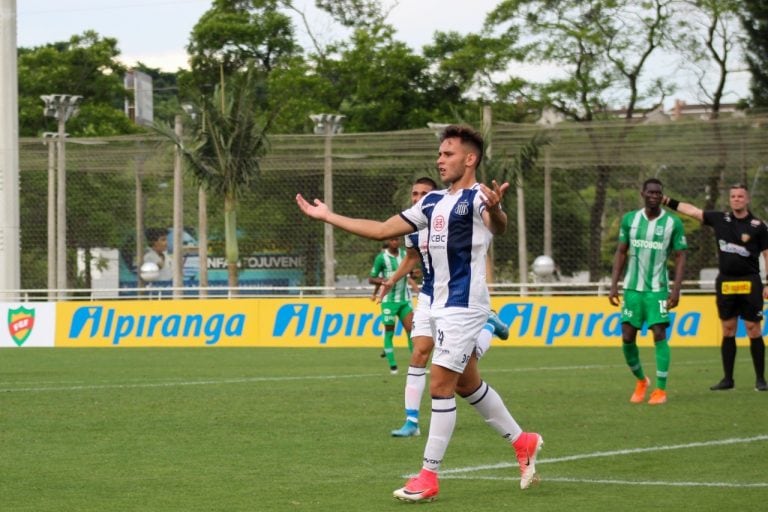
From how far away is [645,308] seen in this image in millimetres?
14102

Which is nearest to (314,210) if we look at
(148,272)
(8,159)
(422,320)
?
(422,320)

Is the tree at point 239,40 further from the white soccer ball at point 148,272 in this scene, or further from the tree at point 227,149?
the tree at point 227,149

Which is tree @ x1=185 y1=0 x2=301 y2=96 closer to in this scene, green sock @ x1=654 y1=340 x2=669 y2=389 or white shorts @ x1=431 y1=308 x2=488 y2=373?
green sock @ x1=654 y1=340 x2=669 y2=389

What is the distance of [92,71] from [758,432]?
59.5 meters

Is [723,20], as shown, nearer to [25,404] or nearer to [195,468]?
[25,404]

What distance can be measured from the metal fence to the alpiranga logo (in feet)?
13.5

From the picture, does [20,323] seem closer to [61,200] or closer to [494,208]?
[61,200]

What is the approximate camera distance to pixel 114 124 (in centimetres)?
6444

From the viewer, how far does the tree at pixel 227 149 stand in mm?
35188

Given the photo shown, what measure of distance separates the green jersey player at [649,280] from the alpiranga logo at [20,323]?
17.5m

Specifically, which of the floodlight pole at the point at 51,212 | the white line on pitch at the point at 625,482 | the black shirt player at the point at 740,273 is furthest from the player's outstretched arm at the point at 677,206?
the floodlight pole at the point at 51,212

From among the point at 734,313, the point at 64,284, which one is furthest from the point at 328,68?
the point at 734,313

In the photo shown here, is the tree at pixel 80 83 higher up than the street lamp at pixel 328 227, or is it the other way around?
the tree at pixel 80 83

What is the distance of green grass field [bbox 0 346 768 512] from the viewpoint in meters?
7.85
